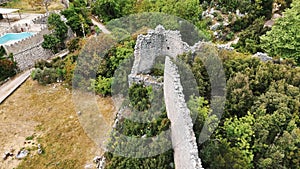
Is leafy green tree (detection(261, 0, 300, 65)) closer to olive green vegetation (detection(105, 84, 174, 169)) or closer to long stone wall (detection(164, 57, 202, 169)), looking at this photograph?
olive green vegetation (detection(105, 84, 174, 169))

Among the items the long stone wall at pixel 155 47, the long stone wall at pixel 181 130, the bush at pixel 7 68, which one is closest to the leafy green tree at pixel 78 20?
the bush at pixel 7 68

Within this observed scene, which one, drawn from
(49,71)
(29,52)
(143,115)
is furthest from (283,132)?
(29,52)

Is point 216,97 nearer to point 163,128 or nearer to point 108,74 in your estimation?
point 163,128

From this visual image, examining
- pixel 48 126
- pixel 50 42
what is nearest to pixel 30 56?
pixel 50 42

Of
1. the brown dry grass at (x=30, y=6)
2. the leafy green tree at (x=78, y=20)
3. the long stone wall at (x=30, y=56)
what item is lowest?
the long stone wall at (x=30, y=56)

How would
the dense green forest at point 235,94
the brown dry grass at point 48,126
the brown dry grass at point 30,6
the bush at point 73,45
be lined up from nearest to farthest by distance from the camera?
the dense green forest at point 235,94
the brown dry grass at point 48,126
the bush at point 73,45
the brown dry grass at point 30,6

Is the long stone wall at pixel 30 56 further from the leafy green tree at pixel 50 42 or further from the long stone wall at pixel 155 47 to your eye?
the long stone wall at pixel 155 47
